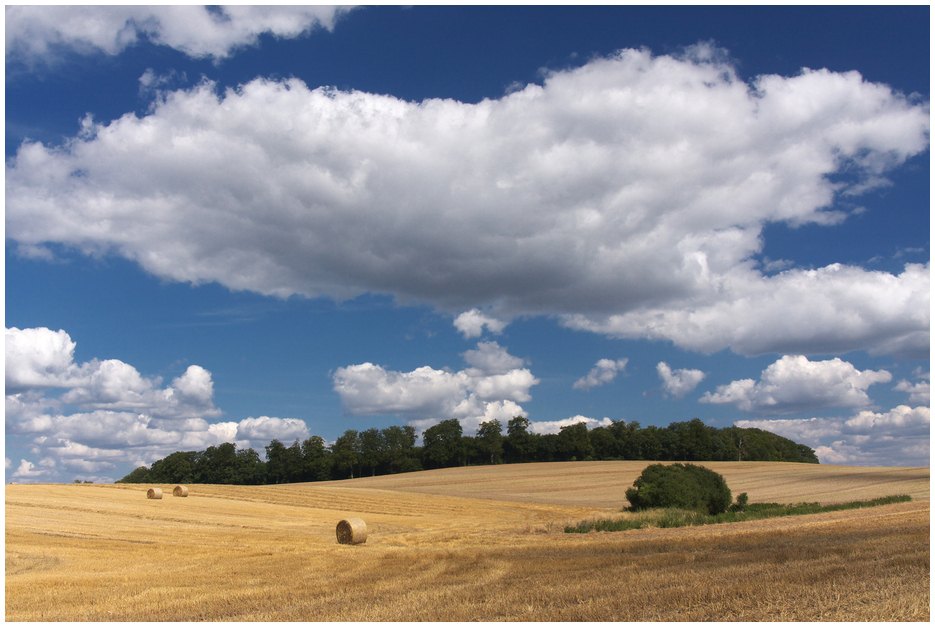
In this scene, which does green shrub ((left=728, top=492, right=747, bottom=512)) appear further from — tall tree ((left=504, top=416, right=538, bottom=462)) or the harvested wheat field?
tall tree ((left=504, top=416, right=538, bottom=462))

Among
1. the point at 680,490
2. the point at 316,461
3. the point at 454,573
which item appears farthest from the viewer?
the point at 316,461

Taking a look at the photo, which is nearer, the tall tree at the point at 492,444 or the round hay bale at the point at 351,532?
the round hay bale at the point at 351,532

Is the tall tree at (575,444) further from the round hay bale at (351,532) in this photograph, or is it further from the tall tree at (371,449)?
the round hay bale at (351,532)

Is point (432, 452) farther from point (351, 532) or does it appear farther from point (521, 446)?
point (351, 532)

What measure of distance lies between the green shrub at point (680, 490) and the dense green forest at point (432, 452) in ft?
273

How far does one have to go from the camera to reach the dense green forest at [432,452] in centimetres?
10819

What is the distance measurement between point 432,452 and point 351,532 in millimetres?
93992

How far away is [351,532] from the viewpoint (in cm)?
2266

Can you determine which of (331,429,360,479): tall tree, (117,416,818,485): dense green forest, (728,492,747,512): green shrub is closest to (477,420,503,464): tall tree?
(117,416,818,485): dense green forest

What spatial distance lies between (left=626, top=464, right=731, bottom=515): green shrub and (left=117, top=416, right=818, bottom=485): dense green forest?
83308 mm

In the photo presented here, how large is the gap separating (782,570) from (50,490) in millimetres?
49473

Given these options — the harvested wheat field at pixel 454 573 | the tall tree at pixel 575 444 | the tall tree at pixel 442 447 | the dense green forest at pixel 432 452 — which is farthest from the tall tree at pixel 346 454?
the harvested wheat field at pixel 454 573

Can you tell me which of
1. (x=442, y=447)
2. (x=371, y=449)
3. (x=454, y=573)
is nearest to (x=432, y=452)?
(x=442, y=447)

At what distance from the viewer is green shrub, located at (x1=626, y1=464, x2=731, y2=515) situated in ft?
95.6
